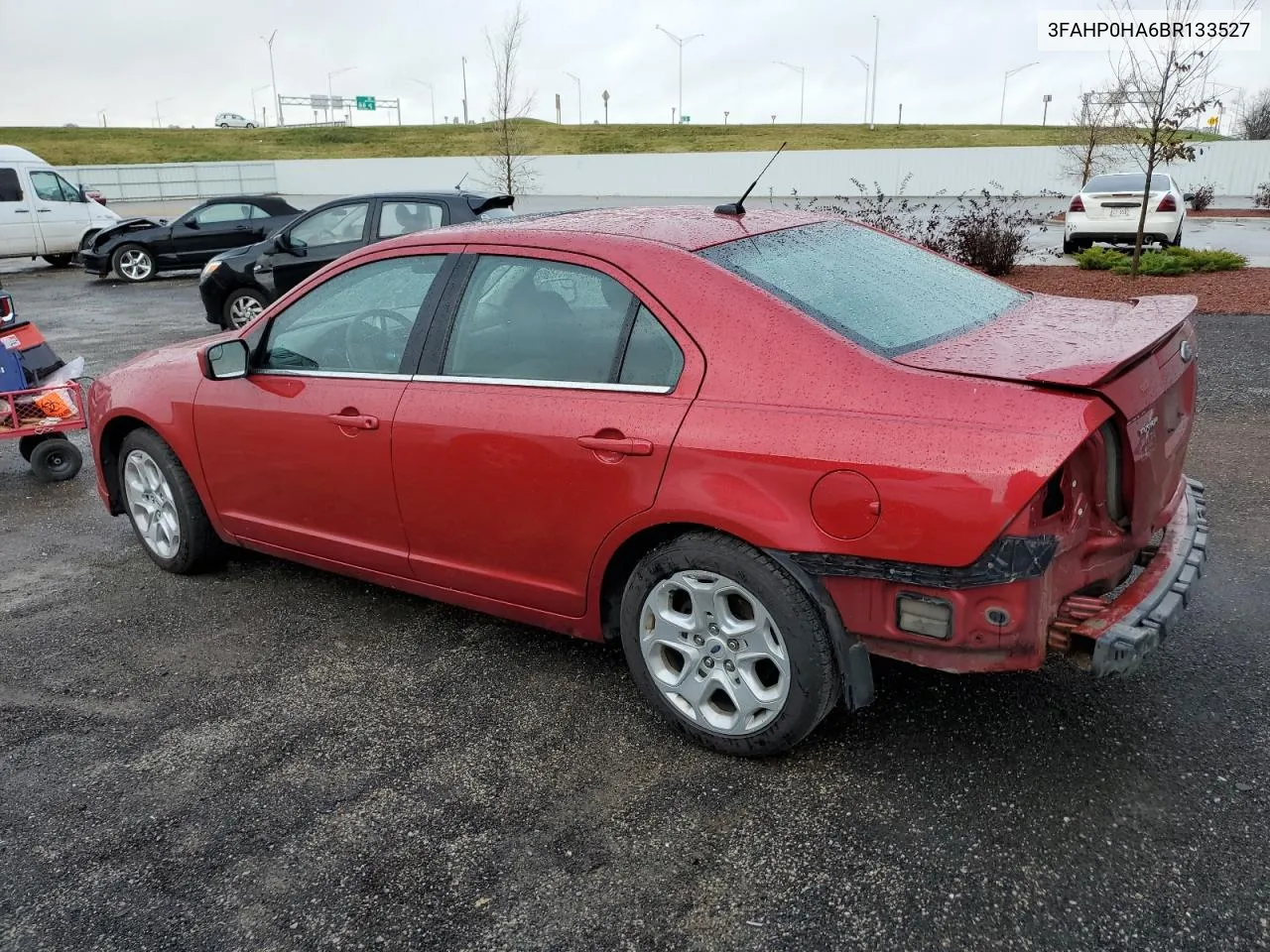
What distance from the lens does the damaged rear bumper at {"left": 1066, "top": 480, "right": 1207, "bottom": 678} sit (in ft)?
8.39

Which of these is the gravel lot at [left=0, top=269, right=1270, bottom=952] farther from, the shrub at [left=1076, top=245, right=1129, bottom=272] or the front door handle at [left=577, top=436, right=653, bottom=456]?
the shrub at [left=1076, top=245, right=1129, bottom=272]

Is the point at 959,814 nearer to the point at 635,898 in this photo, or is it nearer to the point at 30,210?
the point at 635,898

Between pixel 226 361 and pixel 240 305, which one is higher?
pixel 226 361

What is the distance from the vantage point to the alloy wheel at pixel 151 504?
4.68m

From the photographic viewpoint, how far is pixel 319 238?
37.9ft

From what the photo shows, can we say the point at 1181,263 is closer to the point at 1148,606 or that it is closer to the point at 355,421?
the point at 1148,606

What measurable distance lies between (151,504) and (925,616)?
3759mm

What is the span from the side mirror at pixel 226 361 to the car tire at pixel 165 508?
686 millimetres

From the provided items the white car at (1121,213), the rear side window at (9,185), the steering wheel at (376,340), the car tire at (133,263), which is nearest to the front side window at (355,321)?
the steering wheel at (376,340)

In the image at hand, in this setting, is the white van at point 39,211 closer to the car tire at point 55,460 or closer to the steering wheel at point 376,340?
the car tire at point 55,460

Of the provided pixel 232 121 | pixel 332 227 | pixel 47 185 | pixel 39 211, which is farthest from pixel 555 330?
pixel 232 121

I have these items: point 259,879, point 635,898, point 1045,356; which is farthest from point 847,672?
point 259,879

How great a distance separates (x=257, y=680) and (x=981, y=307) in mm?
2929

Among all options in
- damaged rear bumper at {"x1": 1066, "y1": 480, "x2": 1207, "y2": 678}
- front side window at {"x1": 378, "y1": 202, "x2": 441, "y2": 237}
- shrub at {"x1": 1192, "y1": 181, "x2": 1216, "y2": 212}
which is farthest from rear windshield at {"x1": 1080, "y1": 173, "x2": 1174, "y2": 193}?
damaged rear bumper at {"x1": 1066, "y1": 480, "x2": 1207, "y2": 678}
